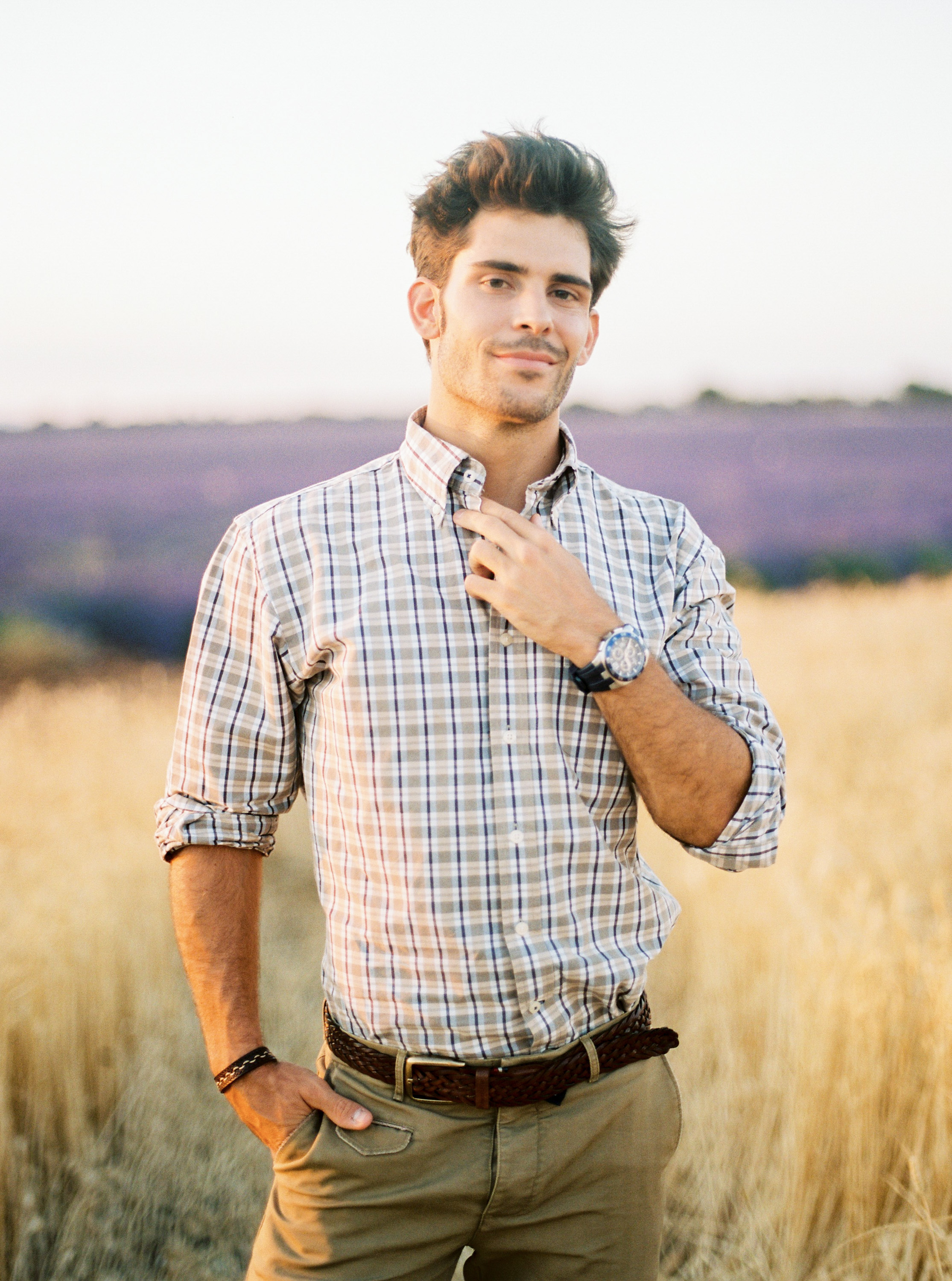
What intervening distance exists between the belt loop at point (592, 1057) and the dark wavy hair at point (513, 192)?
4.00 feet

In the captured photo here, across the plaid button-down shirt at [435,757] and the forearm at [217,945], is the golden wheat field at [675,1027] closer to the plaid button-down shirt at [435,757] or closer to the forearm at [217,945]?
the forearm at [217,945]

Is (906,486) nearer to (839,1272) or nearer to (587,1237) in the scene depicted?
(839,1272)

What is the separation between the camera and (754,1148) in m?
2.60

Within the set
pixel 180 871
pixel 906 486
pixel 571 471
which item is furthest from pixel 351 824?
pixel 906 486

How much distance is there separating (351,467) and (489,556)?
10.9ft

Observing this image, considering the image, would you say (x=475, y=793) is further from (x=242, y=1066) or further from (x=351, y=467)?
(x=351, y=467)

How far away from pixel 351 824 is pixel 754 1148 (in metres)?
1.84

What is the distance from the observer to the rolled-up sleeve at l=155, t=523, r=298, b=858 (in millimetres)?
1459

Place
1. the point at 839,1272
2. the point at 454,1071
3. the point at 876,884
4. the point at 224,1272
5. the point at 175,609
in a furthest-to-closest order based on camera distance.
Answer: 1. the point at 175,609
2. the point at 876,884
3. the point at 224,1272
4. the point at 839,1272
5. the point at 454,1071

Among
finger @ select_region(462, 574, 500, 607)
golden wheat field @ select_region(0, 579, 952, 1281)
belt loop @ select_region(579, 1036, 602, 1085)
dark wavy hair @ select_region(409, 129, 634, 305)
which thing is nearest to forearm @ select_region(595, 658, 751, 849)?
finger @ select_region(462, 574, 500, 607)

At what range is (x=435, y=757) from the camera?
1401mm

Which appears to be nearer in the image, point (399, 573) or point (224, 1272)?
point (399, 573)

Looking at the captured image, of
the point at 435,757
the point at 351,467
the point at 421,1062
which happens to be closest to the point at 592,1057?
the point at 421,1062

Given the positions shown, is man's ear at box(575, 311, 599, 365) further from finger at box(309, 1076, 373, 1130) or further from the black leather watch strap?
finger at box(309, 1076, 373, 1130)
